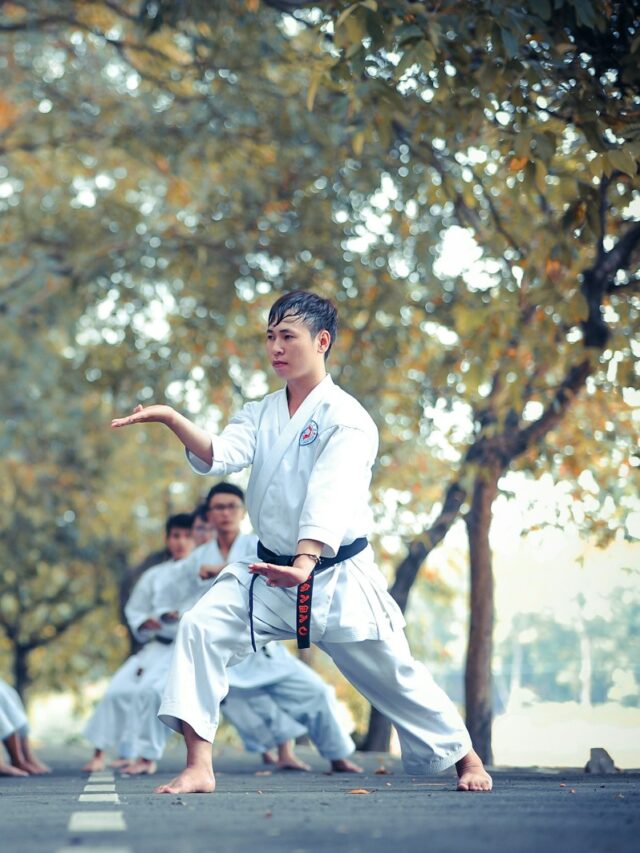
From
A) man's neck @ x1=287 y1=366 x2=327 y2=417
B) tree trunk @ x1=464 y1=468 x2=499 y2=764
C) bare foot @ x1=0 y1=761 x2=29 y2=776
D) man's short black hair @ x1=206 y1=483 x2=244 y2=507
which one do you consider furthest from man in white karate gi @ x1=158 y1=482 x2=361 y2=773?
man's neck @ x1=287 y1=366 x2=327 y2=417

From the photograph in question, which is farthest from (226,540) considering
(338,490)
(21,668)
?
(21,668)

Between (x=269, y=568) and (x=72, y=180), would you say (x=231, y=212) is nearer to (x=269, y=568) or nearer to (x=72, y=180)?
(x=72, y=180)

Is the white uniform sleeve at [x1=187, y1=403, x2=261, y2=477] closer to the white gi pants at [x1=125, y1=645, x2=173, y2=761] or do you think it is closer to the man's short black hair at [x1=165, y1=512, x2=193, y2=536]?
the white gi pants at [x1=125, y1=645, x2=173, y2=761]

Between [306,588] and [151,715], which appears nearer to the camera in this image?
[306,588]

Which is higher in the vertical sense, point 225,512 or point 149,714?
point 225,512

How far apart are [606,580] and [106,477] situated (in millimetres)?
9802

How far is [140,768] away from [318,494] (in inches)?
168

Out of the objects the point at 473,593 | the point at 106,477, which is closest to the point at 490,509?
the point at 473,593

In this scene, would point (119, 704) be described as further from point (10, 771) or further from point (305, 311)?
point (305, 311)

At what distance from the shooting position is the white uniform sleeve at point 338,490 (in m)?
4.83

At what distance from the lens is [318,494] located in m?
4.88

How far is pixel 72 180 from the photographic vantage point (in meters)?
16.1

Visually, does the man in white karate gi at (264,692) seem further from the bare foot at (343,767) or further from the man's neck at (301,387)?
the man's neck at (301,387)

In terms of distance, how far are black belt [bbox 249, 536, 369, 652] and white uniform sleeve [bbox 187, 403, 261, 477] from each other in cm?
33
